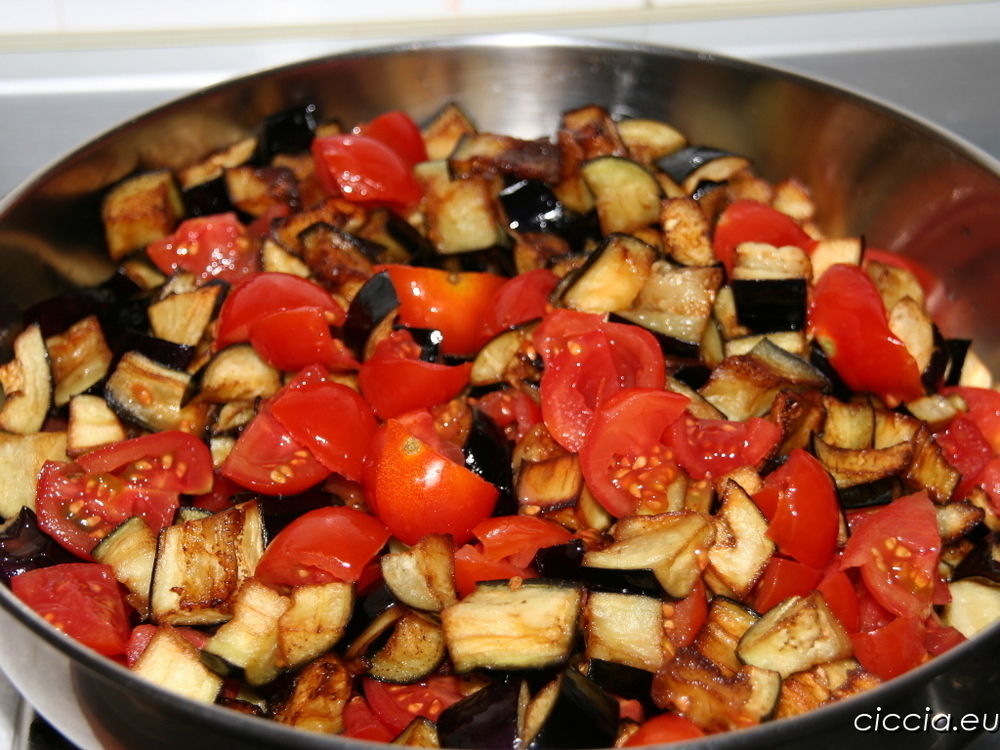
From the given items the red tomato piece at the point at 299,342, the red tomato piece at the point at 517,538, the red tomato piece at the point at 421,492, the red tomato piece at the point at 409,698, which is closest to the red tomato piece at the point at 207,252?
the red tomato piece at the point at 299,342

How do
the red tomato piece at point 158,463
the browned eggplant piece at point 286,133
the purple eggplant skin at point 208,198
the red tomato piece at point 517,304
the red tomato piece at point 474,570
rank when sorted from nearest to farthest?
the red tomato piece at point 474,570 → the red tomato piece at point 158,463 → the red tomato piece at point 517,304 → the purple eggplant skin at point 208,198 → the browned eggplant piece at point 286,133

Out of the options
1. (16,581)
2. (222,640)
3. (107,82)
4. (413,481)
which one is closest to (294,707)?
(222,640)

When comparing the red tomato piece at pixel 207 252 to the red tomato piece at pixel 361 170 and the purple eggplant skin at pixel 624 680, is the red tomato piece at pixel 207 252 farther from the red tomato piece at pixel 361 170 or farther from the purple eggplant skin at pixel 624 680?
the purple eggplant skin at pixel 624 680

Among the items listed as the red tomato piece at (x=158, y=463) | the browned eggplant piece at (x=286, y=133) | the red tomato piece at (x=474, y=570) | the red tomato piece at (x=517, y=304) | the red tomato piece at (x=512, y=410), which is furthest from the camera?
the browned eggplant piece at (x=286, y=133)

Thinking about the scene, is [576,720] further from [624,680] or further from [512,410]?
[512,410]

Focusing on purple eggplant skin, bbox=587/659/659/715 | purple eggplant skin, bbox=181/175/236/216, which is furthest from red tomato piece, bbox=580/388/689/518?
purple eggplant skin, bbox=181/175/236/216

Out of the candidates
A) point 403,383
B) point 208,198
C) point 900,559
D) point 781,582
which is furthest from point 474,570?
point 208,198

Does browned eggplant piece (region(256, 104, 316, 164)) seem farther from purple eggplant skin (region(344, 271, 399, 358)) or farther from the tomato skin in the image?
the tomato skin
